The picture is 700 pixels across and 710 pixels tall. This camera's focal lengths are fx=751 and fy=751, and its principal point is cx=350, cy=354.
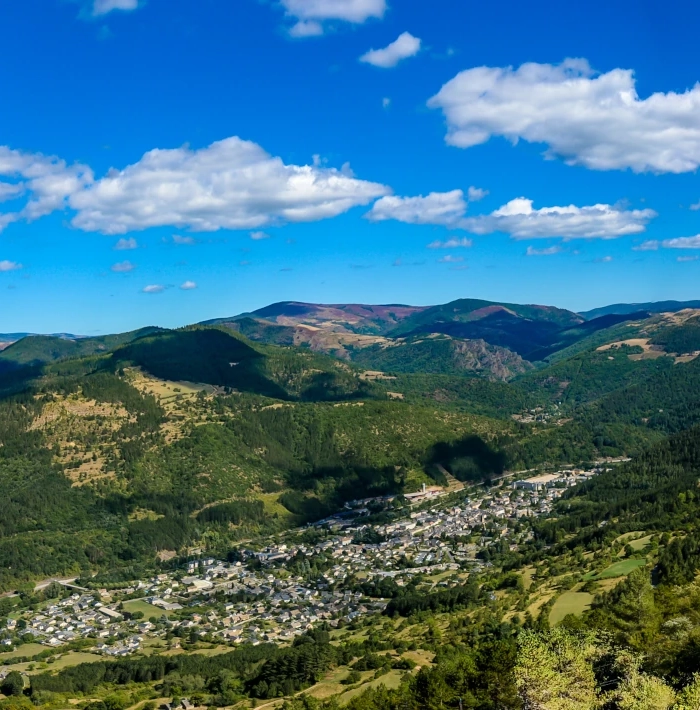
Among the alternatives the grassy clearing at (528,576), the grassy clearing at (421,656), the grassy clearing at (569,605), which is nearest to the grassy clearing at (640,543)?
the grassy clearing at (528,576)

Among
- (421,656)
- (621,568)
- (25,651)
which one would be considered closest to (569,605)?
(621,568)

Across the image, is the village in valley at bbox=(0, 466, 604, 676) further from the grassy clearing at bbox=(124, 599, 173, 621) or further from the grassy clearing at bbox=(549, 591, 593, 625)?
the grassy clearing at bbox=(549, 591, 593, 625)

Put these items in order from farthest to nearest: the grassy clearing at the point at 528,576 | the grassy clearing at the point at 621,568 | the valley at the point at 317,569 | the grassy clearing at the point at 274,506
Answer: the grassy clearing at the point at 274,506 → the grassy clearing at the point at 528,576 → the grassy clearing at the point at 621,568 → the valley at the point at 317,569

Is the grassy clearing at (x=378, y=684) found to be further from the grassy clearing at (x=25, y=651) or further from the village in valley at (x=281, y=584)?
the grassy clearing at (x=25, y=651)

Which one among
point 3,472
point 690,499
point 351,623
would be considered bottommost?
point 351,623

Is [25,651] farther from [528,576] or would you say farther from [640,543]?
[640,543]

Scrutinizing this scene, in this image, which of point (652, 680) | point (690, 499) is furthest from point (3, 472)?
point (652, 680)

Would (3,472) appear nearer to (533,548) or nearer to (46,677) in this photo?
(46,677)
